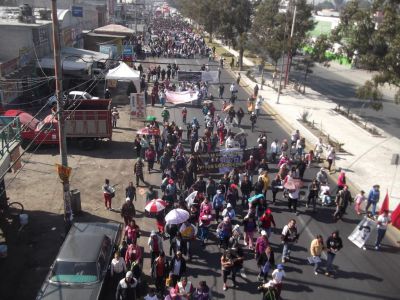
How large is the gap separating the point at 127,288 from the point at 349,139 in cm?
2155

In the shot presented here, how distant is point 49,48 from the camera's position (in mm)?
38406

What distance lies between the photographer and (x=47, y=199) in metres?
17.7

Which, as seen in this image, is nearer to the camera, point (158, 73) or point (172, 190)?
point (172, 190)

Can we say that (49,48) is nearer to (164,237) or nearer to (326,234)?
(164,237)

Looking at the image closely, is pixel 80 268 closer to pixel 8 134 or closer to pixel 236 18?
pixel 8 134

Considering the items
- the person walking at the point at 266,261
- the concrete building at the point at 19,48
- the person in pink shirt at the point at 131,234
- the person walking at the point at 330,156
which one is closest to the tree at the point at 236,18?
the concrete building at the point at 19,48

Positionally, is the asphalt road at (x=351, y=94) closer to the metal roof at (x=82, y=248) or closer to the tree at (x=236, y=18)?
the tree at (x=236, y=18)

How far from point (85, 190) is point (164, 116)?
31.8 ft

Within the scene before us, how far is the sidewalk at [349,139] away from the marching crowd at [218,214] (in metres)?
1.85

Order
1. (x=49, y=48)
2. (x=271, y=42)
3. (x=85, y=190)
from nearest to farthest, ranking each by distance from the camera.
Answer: (x=85, y=190) → (x=49, y=48) → (x=271, y=42)

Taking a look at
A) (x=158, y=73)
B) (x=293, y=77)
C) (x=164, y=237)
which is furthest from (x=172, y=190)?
(x=293, y=77)

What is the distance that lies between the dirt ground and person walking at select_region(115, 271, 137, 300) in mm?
A: 2924

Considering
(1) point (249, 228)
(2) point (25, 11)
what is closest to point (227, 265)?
(1) point (249, 228)

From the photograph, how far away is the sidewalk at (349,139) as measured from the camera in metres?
21.7
